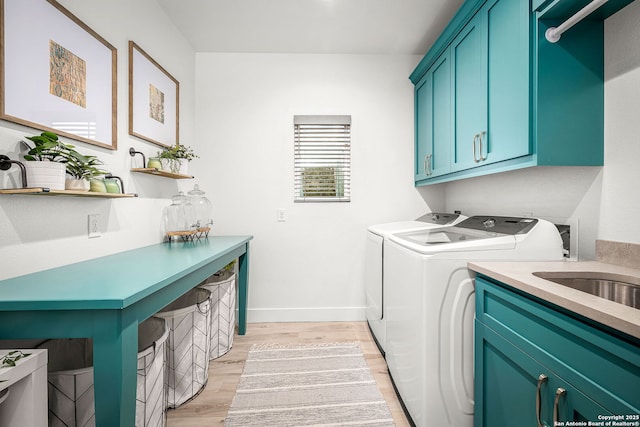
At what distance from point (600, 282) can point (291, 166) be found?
2.25m

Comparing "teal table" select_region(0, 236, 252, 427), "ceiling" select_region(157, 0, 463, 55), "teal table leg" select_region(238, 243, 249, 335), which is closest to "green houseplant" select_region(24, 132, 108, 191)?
"teal table" select_region(0, 236, 252, 427)

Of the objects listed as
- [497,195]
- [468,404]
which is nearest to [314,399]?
[468,404]

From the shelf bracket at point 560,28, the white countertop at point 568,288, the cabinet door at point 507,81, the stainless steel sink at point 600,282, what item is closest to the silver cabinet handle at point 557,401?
the white countertop at point 568,288

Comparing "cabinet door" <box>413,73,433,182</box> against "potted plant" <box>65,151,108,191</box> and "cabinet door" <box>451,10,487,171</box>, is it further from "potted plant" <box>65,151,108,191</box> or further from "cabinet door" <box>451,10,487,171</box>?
"potted plant" <box>65,151,108,191</box>

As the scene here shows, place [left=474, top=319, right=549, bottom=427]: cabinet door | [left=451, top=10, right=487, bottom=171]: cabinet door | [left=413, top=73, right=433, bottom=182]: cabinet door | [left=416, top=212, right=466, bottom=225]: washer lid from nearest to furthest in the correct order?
[left=474, top=319, right=549, bottom=427]: cabinet door < [left=451, top=10, right=487, bottom=171]: cabinet door < [left=416, top=212, right=466, bottom=225]: washer lid < [left=413, top=73, right=433, bottom=182]: cabinet door

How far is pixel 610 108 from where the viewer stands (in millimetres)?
1276

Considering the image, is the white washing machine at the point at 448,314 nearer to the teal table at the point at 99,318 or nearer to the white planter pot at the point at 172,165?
the teal table at the point at 99,318

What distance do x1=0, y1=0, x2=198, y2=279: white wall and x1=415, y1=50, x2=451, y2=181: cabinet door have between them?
210 centimetres

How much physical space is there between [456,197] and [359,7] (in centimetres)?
174

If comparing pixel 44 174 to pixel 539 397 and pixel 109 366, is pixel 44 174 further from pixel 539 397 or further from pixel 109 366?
pixel 539 397

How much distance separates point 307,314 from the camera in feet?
9.14

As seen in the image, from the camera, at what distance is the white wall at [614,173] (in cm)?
120

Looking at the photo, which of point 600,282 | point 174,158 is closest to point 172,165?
point 174,158

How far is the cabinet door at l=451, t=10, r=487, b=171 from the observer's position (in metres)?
1.66
